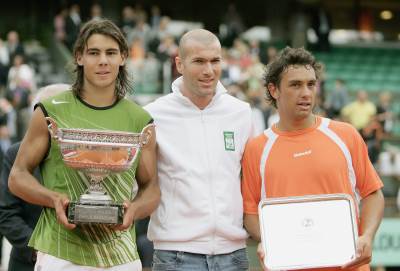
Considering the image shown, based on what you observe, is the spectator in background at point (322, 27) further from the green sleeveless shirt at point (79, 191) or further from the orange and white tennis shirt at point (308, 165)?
the green sleeveless shirt at point (79, 191)

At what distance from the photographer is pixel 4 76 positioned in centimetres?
1975

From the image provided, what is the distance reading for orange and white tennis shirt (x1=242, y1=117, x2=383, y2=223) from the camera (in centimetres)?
493

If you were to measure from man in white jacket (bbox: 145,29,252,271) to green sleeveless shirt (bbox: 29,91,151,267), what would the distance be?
1.69ft

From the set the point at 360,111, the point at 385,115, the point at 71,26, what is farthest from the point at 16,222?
the point at 71,26

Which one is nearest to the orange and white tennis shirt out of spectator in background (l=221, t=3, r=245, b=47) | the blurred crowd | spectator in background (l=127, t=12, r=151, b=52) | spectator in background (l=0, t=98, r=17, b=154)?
the blurred crowd

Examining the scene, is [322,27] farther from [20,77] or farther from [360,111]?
[20,77]

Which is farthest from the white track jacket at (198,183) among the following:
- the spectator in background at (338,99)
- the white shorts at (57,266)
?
the spectator in background at (338,99)

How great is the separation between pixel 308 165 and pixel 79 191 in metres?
1.22

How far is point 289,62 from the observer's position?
5129 millimetres

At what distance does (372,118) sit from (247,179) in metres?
14.0

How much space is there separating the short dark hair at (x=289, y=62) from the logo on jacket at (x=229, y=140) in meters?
0.37

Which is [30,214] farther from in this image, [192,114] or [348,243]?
[348,243]

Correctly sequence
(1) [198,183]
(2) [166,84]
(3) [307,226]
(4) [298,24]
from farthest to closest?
(4) [298,24]
(2) [166,84]
(1) [198,183]
(3) [307,226]

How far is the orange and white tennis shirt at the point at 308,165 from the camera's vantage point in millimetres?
4930
